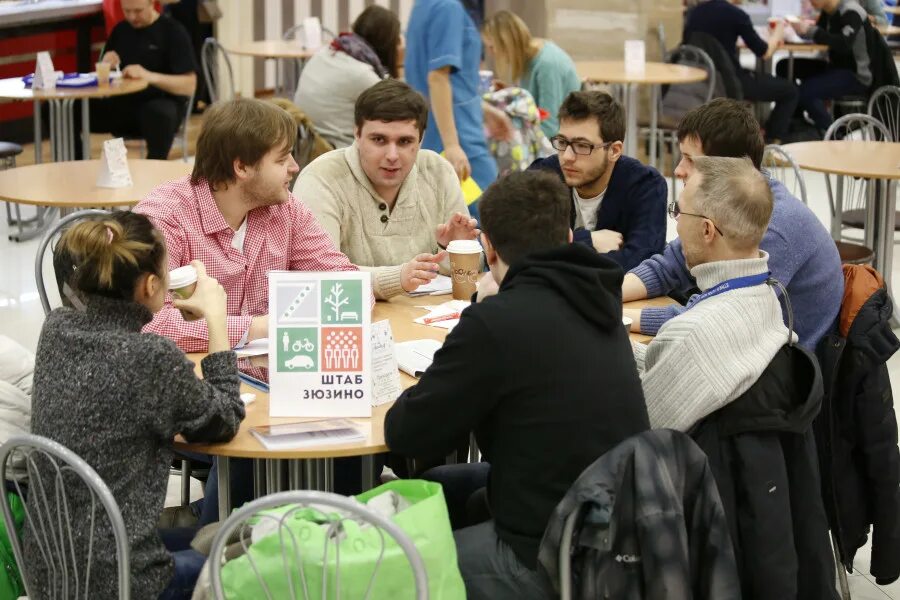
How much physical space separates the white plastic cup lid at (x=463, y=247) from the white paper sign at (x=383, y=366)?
0.58 meters

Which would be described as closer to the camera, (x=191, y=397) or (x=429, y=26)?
(x=191, y=397)

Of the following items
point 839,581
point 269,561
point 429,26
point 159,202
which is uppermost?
point 429,26

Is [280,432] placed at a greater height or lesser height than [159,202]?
lesser

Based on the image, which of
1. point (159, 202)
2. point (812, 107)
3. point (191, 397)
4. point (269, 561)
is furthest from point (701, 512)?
point (812, 107)

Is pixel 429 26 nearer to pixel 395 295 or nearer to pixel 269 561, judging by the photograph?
pixel 395 295

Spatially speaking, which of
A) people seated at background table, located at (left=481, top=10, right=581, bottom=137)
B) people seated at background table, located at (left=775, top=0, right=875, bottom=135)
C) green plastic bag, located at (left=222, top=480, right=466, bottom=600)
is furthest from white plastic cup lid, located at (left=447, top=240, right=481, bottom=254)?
people seated at background table, located at (left=775, top=0, right=875, bottom=135)

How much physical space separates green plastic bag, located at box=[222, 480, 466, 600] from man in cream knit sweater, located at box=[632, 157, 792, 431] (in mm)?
576

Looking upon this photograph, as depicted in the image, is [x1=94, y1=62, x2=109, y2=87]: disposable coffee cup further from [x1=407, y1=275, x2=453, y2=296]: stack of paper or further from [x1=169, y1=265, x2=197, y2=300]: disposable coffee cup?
[x1=169, y1=265, x2=197, y2=300]: disposable coffee cup

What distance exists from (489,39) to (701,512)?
4371 millimetres

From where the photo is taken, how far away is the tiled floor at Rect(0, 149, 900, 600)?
134 inches

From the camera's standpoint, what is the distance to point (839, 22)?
8.60 metres

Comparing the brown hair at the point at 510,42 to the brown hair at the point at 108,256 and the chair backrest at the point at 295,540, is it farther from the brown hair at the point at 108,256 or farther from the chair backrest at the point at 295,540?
the chair backrest at the point at 295,540

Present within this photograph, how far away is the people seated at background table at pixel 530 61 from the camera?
238 inches

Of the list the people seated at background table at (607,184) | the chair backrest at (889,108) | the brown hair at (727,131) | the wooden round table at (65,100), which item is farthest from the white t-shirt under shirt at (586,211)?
the wooden round table at (65,100)
